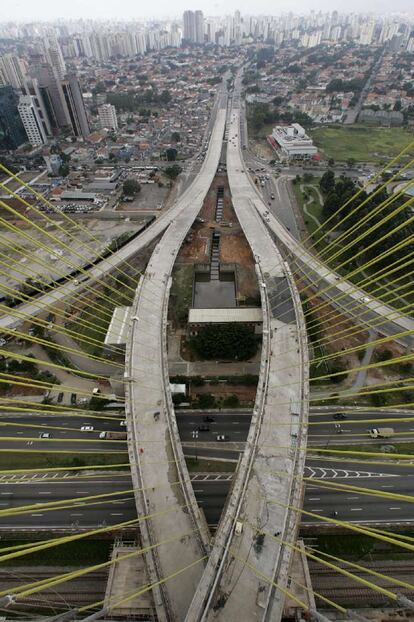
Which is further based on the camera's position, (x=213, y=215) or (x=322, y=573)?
(x=213, y=215)

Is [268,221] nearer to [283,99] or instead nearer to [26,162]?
[26,162]

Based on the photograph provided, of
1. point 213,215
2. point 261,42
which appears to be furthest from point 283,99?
point 261,42

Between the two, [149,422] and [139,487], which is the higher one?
[149,422]

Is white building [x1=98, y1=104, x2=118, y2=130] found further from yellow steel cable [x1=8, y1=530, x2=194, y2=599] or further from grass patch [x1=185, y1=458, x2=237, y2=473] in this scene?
yellow steel cable [x1=8, y1=530, x2=194, y2=599]

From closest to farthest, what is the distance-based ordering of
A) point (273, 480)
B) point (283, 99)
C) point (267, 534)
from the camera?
1. point (267, 534)
2. point (273, 480)
3. point (283, 99)

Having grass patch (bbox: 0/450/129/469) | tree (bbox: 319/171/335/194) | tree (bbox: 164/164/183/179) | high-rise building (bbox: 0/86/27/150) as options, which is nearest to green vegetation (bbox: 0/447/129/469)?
grass patch (bbox: 0/450/129/469)

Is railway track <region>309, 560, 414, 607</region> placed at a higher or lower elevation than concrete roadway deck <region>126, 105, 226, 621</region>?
lower
